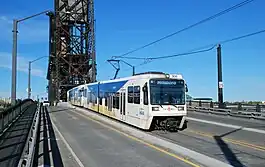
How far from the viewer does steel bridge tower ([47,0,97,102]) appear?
76.3 metres

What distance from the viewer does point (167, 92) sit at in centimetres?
2052

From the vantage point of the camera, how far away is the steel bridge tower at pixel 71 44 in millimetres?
76312

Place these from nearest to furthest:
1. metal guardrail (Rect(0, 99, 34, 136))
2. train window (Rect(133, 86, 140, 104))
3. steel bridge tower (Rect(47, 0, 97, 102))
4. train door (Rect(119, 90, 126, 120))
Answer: metal guardrail (Rect(0, 99, 34, 136)), train window (Rect(133, 86, 140, 104)), train door (Rect(119, 90, 126, 120)), steel bridge tower (Rect(47, 0, 97, 102))

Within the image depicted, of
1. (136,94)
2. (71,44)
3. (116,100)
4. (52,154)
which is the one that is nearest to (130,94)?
(136,94)

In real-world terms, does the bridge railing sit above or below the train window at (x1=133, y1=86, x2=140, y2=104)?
below

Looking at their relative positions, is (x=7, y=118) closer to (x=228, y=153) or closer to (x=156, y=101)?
(x=156, y=101)

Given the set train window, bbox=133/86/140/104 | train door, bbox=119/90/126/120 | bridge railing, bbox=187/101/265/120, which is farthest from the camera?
bridge railing, bbox=187/101/265/120

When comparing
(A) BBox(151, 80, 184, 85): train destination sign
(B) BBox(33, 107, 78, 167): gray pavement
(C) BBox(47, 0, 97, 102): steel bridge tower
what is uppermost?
(C) BBox(47, 0, 97, 102): steel bridge tower

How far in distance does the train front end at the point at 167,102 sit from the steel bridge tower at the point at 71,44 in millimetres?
55916

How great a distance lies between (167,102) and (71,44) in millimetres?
60217

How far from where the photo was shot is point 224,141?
53.8 feet

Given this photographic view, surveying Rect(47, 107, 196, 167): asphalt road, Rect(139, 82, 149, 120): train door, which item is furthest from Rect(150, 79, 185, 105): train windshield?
Rect(47, 107, 196, 167): asphalt road

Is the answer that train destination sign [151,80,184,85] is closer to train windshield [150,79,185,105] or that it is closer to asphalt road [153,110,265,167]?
train windshield [150,79,185,105]

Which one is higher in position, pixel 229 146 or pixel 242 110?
pixel 242 110
